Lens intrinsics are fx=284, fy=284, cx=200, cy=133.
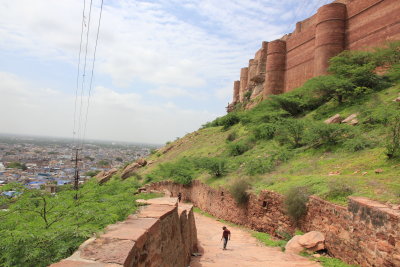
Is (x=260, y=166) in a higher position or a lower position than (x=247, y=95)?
lower

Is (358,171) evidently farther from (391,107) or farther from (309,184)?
(391,107)

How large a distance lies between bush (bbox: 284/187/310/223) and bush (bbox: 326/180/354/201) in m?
0.75

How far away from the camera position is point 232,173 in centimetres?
1417

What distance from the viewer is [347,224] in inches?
230

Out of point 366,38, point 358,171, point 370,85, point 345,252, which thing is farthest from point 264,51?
point 345,252

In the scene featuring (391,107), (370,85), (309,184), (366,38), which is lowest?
(309,184)

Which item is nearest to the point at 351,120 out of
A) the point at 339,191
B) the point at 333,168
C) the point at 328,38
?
the point at 333,168

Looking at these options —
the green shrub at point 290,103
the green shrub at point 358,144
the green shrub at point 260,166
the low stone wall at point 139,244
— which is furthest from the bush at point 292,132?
the low stone wall at point 139,244

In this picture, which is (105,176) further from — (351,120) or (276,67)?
(351,120)

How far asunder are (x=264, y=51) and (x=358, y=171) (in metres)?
28.0

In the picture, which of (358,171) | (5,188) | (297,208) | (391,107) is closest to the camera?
(5,188)

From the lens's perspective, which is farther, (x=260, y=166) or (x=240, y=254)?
(x=260, y=166)

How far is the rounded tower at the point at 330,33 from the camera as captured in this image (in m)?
20.2

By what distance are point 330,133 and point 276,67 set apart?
1718 cm
